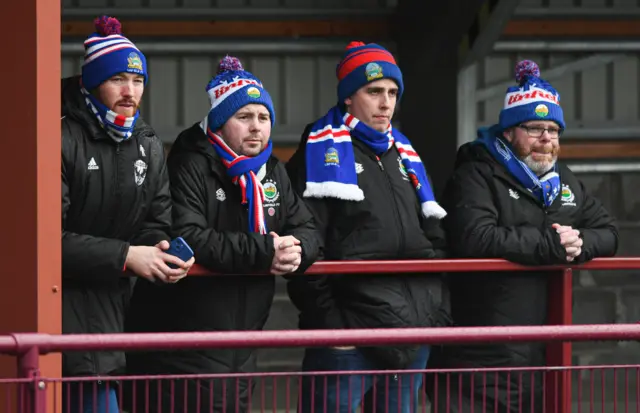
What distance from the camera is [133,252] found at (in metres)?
5.55

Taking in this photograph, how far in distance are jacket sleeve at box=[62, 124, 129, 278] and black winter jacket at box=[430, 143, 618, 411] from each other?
1.69m

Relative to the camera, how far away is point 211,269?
575cm

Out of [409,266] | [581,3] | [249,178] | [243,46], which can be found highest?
[581,3]

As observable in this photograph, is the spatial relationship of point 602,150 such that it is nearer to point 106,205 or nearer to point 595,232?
point 595,232

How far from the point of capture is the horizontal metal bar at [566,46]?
10531 millimetres

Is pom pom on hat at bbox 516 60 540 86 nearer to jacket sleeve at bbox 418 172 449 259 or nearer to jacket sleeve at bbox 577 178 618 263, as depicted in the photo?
jacket sleeve at bbox 577 178 618 263

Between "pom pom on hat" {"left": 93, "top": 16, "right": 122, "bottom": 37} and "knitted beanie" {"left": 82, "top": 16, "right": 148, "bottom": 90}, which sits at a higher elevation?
"pom pom on hat" {"left": 93, "top": 16, "right": 122, "bottom": 37}

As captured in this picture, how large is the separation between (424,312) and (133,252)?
1.34 m

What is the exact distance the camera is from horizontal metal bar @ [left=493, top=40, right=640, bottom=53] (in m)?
10.5

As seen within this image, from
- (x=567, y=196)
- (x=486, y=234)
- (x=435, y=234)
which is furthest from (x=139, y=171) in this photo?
(x=567, y=196)

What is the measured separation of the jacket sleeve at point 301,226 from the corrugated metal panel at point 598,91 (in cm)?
492

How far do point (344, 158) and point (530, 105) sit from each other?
99 centimetres

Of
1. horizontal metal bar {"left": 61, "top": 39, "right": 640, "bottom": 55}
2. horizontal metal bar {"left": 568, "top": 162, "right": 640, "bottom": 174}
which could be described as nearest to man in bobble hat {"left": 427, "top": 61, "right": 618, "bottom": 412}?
horizontal metal bar {"left": 61, "top": 39, "right": 640, "bottom": 55}

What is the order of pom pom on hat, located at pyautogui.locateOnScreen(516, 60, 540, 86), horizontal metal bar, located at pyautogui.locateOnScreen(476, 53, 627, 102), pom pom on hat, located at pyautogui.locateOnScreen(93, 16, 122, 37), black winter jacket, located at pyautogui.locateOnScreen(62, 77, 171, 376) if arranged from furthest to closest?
horizontal metal bar, located at pyautogui.locateOnScreen(476, 53, 627, 102), pom pom on hat, located at pyautogui.locateOnScreen(516, 60, 540, 86), pom pom on hat, located at pyautogui.locateOnScreen(93, 16, 122, 37), black winter jacket, located at pyautogui.locateOnScreen(62, 77, 171, 376)
